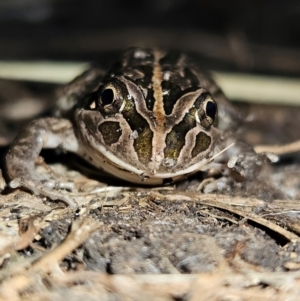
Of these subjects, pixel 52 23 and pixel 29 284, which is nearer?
pixel 29 284

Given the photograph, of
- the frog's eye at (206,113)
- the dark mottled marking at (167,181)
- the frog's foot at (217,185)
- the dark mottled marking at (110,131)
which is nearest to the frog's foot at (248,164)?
the frog's foot at (217,185)

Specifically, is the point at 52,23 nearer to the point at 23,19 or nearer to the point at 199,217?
the point at 23,19

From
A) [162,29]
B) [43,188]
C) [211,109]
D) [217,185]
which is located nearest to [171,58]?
[211,109]

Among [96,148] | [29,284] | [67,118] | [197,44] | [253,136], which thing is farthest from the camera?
[197,44]

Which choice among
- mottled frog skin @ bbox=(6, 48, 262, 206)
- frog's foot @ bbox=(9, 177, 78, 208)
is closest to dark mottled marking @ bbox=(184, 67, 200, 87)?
mottled frog skin @ bbox=(6, 48, 262, 206)

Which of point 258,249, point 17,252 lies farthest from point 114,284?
point 258,249

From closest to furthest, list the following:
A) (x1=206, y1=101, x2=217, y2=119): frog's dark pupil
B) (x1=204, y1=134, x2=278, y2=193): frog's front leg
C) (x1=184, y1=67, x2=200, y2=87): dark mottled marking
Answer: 1. (x1=206, y1=101, x2=217, y2=119): frog's dark pupil
2. (x1=204, y1=134, x2=278, y2=193): frog's front leg
3. (x1=184, y1=67, x2=200, y2=87): dark mottled marking

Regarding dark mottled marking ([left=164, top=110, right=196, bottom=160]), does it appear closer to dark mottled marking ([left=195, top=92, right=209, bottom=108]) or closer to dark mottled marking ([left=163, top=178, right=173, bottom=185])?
dark mottled marking ([left=195, top=92, right=209, bottom=108])
